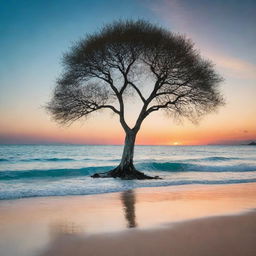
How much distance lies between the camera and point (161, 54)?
20.5 m

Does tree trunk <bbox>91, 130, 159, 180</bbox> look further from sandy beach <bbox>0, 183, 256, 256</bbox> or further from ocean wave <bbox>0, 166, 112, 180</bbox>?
sandy beach <bbox>0, 183, 256, 256</bbox>

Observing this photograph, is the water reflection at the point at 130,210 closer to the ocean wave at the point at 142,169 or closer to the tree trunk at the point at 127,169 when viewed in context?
the tree trunk at the point at 127,169

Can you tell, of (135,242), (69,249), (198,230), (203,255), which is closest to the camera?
(203,255)

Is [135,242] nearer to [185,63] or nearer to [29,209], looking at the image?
[29,209]

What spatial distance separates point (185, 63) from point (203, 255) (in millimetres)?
16978

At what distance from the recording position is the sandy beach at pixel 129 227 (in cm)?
552

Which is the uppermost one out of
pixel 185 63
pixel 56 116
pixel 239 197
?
pixel 185 63

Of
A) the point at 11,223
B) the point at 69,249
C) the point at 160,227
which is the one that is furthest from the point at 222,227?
the point at 11,223

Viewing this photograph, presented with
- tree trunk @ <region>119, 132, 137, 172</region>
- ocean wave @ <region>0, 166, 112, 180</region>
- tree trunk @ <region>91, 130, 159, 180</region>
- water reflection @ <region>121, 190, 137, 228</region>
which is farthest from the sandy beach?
ocean wave @ <region>0, 166, 112, 180</region>

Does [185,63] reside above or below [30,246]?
above

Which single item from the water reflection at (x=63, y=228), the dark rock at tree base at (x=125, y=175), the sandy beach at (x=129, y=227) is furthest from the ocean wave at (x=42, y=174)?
the water reflection at (x=63, y=228)

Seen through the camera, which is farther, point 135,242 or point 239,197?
point 239,197

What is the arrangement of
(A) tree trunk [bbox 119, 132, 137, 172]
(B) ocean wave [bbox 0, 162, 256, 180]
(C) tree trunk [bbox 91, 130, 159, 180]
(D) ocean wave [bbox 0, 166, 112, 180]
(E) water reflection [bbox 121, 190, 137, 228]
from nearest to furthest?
1. (E) water reflection [bbox 121, 190, 137, 228]
2. (C) tree trunk [bbox 91, 130, 159, 180]
3. (A) tree trunk [bbox 119, 132, 137, 172]
4. (D) ocean wave [bbox 0, 166, 112, 180]
5. (B) ocean wave [bbox 0, 162, 256, 180]

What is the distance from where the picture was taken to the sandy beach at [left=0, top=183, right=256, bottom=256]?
18.1 feet
